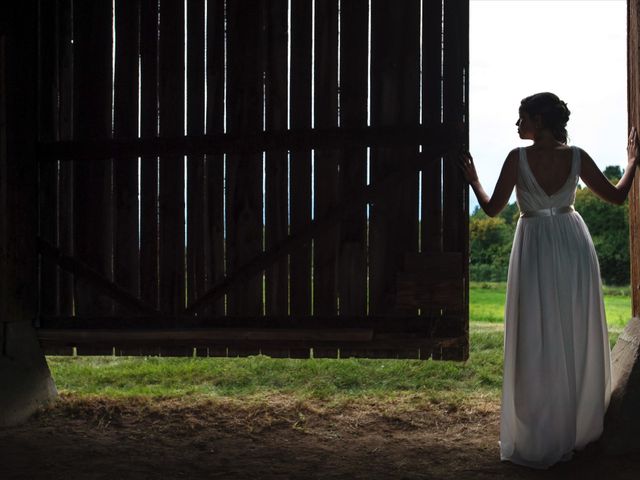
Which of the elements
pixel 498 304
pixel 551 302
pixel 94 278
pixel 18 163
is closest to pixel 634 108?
pixel 551 302

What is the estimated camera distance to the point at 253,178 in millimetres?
5453

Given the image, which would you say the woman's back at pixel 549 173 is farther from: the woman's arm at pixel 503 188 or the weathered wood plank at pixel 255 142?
the weathered wood plank at pixel 255 142

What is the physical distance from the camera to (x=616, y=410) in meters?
4.29

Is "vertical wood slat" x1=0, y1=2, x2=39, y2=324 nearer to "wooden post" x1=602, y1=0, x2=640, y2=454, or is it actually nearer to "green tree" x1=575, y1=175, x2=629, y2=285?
"wooden post" x1=602, y1=0, x2=640, y2=454

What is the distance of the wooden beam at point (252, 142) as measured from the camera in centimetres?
521

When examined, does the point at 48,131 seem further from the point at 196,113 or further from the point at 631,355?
the point at 631,355

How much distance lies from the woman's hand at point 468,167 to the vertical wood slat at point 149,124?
225cm

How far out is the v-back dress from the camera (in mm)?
4105

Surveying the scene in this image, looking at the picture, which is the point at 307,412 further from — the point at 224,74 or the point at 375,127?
the point at 224,74

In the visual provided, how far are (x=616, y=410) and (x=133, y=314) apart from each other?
342 centimetres

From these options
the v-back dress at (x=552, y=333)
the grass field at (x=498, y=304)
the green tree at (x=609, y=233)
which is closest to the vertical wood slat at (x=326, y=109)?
the v-back dress at (x=552, y=333)

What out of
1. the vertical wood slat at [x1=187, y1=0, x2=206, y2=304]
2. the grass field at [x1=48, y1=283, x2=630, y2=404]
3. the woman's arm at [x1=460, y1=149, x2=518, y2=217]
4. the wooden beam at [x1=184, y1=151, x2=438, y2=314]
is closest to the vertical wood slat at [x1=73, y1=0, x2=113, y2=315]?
the vertical wood slat at [x1=187, y1=0, x2=206, y2=304]

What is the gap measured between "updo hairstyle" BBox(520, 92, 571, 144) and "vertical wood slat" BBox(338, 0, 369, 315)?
1.46 metres

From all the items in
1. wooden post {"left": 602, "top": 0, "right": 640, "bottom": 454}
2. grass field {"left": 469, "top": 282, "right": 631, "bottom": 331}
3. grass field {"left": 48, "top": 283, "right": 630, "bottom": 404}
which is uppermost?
wooden post {"left": 602, "top": 0, "right": 640, "bottom": 454}
